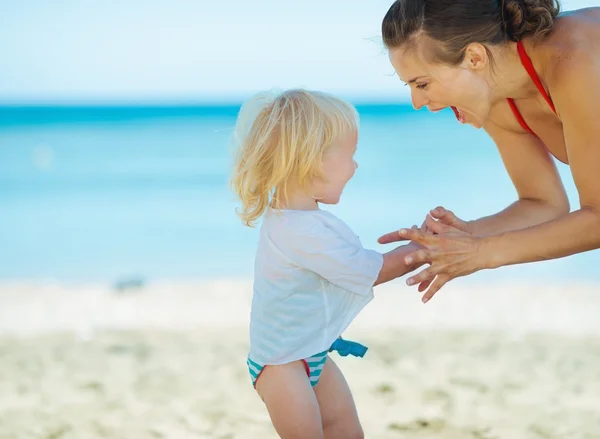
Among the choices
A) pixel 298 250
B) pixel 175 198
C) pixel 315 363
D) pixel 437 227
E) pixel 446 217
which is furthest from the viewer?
pixel 175 198

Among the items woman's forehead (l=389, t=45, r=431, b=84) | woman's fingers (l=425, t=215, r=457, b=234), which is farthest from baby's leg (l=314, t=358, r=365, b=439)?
woman's forehead (l=389, t=45, r=431, b=84)

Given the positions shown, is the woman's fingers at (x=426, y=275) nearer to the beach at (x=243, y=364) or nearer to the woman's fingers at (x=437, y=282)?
the woman's fingers at (x=437, y=282)

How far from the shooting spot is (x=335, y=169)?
2.93 metres

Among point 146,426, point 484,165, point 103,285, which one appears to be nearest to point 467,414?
point 146,426

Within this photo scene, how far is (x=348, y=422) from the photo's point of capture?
3.16 m

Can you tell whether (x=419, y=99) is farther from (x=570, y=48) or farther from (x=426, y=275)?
(x=426, y=275)

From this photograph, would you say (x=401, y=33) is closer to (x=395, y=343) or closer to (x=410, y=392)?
(x=410, y=392)

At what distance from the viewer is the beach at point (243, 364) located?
430 cm

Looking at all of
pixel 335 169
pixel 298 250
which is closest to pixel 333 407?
pixel 298 250

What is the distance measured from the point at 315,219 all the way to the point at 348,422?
84 cm

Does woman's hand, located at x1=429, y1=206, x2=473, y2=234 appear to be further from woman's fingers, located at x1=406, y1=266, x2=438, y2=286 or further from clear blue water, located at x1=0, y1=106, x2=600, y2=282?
clear blue water, located at x1=0, y1=106, x2=600, y2=282

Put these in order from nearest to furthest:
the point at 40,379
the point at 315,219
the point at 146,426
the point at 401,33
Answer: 1. the point at 315,219
2. the point at 401,33
3. the point at 146,426
4. the point at 40,379

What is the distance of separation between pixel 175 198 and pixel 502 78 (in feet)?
40.2

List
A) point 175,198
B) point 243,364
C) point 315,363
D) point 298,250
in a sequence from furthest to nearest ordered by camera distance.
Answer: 1. point 175,198
2. point 243,364
3. point 315,363
4. point 298,250
